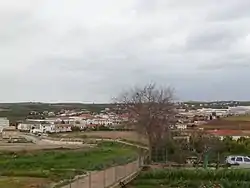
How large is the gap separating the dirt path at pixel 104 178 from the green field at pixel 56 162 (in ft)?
5.48

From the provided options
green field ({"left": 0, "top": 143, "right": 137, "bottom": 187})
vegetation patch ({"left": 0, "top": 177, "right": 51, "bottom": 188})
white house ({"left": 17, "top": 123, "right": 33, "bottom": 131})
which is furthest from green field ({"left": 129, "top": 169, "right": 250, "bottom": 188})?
white house ({"left": 17, "top": 123, "right": 33, "bottom": 131})

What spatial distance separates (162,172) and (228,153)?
1372 centimetres

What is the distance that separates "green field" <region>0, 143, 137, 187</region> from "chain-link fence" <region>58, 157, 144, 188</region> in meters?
1.40

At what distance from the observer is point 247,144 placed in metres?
45.8

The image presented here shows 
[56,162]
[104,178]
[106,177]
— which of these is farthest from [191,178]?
[56,162]

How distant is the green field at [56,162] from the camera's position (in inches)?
1152

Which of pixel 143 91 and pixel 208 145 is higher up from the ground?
pixel 143 91

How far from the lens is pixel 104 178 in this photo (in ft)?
79.1

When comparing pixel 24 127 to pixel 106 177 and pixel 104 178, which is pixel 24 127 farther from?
pixel 104 178

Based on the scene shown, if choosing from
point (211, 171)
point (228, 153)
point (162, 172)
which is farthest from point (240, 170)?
point (228, 153)

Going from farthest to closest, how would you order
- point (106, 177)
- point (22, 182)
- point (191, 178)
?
point (191, 178)
point (22, 182)
point (106, 177)

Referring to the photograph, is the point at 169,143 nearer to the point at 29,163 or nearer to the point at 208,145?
the point at 208,145

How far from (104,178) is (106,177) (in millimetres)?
802

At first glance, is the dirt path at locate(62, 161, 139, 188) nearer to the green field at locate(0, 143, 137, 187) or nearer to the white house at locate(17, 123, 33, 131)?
the green field at locate(0, 143, 137, 187)
